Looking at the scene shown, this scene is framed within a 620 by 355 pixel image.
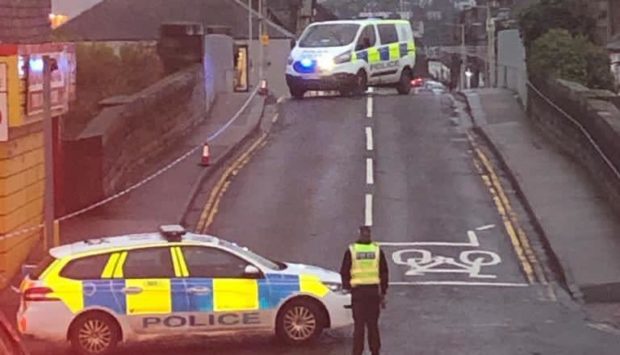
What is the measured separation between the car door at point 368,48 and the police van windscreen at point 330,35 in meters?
0.27

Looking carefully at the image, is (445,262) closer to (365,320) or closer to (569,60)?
(365,320)

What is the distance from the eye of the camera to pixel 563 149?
2984 cm

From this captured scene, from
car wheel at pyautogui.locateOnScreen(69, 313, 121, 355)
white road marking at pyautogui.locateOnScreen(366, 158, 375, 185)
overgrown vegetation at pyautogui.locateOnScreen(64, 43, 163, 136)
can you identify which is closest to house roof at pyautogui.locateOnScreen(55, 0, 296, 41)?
overgrown vegetation at pyautogui.locateOnScreen(64, 43, 163, 136)

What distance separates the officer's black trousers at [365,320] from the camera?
1423cm

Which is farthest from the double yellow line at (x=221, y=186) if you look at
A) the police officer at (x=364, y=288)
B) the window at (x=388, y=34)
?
the police officer at (x=364, y=288)

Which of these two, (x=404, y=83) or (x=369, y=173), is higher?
(x=404, y=83)

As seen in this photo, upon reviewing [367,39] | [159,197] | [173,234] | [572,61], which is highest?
[367,39]

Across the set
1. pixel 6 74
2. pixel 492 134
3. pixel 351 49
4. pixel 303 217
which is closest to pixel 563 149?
pixel 492 134

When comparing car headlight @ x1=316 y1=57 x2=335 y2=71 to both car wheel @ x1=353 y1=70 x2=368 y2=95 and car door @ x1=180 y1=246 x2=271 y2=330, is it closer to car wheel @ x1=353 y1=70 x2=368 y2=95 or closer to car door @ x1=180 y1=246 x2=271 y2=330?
car wheel @ x1=353 y1=70 x2=368 y2=95

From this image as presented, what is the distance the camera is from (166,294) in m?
15.2

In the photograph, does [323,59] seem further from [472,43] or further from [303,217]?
[472,43]

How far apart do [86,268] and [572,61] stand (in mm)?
22940

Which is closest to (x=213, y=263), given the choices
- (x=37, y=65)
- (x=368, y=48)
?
(x=37, y=65)

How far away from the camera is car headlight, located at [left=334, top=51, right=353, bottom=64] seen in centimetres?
3875
